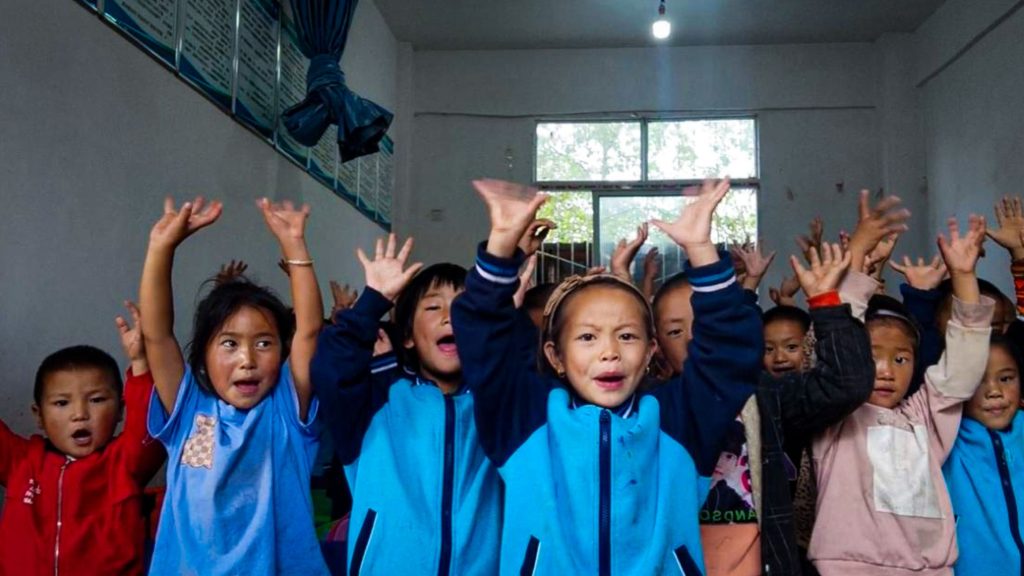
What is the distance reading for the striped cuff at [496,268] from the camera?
1.25m

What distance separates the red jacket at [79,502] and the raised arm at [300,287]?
354mm

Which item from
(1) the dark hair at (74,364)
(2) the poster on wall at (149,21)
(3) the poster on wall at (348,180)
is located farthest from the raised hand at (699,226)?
(3) the poster on wall at (348,180)

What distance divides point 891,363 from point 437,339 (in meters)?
1.02

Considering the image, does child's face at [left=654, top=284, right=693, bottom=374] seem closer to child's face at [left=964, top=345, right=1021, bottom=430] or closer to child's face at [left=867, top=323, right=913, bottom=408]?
child's face at [left=867, top=323, right=913, bottom=408]

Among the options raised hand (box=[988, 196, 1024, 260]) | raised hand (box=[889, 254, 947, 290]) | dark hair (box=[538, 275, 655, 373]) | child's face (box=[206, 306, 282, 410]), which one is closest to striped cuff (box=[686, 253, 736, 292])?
dark hair (box=[538, 275, 655, 373])

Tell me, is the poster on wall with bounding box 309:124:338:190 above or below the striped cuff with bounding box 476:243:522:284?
above

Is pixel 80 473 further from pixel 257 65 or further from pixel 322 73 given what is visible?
pixel 322 73

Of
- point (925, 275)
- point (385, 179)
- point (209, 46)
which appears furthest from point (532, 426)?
point (385, 179)

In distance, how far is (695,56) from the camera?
20.9 feet

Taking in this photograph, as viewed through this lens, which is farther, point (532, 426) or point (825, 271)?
point (825, 271)

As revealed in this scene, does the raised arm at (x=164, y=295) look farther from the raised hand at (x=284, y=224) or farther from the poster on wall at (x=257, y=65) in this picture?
the poster on wall at (x=257, y=65)

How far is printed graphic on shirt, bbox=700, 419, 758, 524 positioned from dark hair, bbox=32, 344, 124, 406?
1373mm

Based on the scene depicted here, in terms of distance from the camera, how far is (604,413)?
1.28m

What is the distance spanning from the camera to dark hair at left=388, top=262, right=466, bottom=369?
5.40 feet
